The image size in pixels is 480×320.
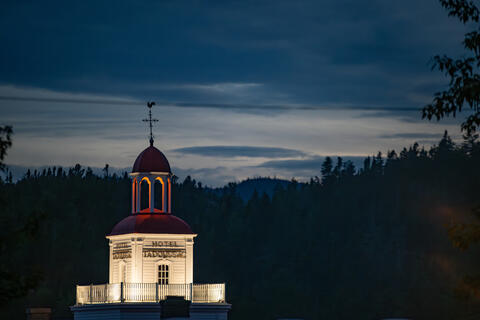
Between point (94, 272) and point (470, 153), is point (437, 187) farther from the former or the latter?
point (94, 272)

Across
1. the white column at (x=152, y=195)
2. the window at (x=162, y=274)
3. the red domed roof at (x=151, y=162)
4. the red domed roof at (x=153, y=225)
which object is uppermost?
the red domed roof at (x=151, y=162)

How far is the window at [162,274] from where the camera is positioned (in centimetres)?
5222

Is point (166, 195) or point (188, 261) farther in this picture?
point (166, 195)

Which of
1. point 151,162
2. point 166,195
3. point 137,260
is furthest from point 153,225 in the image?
point 151,162

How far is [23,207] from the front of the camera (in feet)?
449

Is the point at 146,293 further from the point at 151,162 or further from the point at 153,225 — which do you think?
the point at 151,162

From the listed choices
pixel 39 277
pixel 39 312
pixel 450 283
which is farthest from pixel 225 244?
pixel 39 277

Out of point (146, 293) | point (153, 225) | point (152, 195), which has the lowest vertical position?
point (146, 293)

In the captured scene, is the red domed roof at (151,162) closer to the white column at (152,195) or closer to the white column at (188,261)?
the white column at (152,195)

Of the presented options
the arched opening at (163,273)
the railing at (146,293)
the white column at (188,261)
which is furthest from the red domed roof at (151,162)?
the railing at (146,293)

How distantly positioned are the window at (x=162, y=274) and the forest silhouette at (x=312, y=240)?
44557mm

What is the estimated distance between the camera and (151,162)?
53.8m

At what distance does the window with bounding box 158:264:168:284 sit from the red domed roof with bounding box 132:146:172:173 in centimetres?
449

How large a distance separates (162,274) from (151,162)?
17.1 ft
